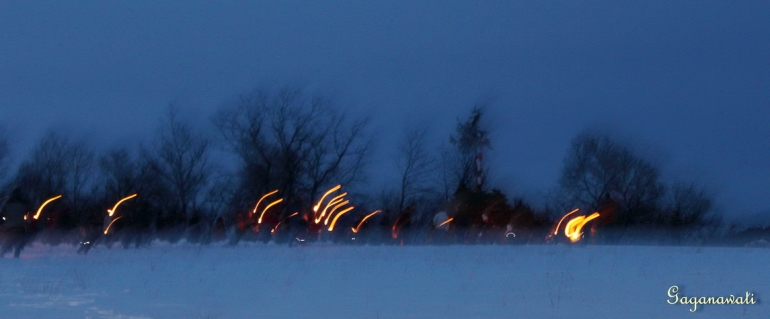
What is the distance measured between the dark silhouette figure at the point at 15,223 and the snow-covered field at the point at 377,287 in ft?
5.32

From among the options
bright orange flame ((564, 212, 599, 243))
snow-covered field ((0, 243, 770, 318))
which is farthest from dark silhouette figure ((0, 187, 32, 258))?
bright orange flame ((564, 212, 599, 243))

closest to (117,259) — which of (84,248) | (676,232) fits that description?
(84,248)

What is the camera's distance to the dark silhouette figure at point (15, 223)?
1833 cm

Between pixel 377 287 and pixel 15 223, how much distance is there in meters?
10.1

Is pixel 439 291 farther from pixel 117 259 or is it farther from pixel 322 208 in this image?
pixel 322 208

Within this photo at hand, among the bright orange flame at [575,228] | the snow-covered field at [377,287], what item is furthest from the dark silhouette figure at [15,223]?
the bright orange flame at [575,228]

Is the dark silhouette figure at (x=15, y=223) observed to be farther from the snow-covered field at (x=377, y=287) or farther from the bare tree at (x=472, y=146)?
the bare tree at (x=472, y=146)

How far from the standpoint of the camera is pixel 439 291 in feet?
35.8

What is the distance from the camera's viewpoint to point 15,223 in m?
18.4

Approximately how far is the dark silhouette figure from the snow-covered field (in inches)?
63.8

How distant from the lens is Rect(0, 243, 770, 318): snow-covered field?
29.5 feet

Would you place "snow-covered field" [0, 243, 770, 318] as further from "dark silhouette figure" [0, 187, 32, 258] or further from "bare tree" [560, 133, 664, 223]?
"bare tree" [560, 133, 664, 223]

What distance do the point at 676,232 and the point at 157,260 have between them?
75.8ft

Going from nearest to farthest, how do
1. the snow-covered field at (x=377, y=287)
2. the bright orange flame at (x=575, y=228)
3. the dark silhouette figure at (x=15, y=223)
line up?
1. the snow-covered field at (x=377, y=287)
2. the dark silhouette figure at (x=15, y=223)
3. the bright orange flame at (x=575, y=228)
